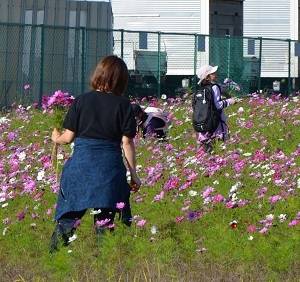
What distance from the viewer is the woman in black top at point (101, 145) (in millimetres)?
7027

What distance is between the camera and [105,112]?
23.1 ft

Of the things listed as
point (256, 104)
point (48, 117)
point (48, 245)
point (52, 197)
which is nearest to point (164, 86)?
point (256, 104)

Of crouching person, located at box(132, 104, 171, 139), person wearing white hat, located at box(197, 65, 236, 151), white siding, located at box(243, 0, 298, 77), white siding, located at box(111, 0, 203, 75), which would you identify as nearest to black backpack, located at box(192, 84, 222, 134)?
person wearing white hat, located at box(197, 65, 236, 151)

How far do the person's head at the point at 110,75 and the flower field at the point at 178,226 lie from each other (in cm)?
90

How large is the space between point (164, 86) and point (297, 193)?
17800mm

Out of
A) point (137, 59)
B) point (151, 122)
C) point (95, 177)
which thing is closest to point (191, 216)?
point (95, 177)

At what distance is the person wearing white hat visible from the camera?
12.3 meters

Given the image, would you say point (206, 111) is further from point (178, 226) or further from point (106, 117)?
point (106, 117)

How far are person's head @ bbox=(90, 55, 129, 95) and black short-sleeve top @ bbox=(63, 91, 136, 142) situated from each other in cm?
5

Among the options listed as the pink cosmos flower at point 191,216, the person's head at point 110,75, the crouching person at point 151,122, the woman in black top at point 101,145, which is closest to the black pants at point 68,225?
the woman in black top at point 101,145

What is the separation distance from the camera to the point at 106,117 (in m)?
7.05

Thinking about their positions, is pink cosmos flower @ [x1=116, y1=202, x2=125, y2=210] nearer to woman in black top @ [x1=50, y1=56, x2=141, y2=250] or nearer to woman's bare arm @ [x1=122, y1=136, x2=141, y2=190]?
woman in black top @ [x1=50, y1=56, x2=141, y2=250]

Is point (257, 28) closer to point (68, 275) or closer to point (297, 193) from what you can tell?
point (297, 193)

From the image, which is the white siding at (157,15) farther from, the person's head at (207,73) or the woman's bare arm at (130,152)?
the woman's bare arm at (130,152)
